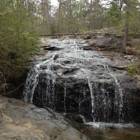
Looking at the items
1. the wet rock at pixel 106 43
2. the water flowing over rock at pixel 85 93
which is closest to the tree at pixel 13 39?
the water flowing over rock at pixel 85 93

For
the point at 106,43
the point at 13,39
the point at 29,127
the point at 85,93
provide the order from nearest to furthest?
1. the point at 29,127
2. the point at 13,39
3. the point at 85,93
4. the point at 106,43

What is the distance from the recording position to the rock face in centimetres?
367

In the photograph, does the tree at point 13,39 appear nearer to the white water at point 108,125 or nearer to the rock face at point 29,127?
the rock face at point 29,127

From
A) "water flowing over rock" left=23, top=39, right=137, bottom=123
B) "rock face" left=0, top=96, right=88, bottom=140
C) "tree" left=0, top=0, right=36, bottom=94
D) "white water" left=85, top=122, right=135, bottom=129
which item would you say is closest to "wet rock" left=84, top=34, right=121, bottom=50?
"water flowing over rock" left=23, top=39, right=137, bottom=123

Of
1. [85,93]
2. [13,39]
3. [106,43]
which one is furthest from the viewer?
[106,43]

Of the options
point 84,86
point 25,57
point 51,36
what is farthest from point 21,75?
point 51,36

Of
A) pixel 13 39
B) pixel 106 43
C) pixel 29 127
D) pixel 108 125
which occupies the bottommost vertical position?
pixel 108 125

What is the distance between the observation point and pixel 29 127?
4.14m

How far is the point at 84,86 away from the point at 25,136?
4547 mm

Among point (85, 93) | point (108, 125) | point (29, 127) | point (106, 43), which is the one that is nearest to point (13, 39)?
point (85, 93)

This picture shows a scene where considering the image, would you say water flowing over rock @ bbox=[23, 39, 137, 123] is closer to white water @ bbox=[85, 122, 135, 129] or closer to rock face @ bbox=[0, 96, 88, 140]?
white water @ bbox=[85, 122, 135, 129]

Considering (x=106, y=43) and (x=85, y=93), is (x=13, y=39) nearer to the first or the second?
(x=85, y=93)

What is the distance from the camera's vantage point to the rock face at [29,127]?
12.0ft

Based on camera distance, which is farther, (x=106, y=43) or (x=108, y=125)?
(x=106, y=43)
